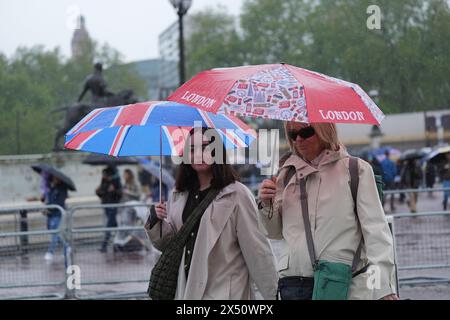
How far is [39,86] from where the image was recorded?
4988 centimetres

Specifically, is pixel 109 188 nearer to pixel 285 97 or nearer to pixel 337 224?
pixel 285 97

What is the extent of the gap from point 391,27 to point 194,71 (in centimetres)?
3529

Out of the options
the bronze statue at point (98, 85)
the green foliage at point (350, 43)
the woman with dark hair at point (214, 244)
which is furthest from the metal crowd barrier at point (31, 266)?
the bronze statue at point (98, 85)

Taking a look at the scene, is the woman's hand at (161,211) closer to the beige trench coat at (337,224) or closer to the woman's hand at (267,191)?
the woman's hand at (267,191)

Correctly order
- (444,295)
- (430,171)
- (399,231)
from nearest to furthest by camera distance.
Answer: (444,295) → (399,231) → (430,171)

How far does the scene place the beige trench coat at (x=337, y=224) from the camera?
3.89 metres

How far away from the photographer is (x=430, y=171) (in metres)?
24.4

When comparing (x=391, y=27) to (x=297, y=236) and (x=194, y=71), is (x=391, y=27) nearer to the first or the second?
(x=297, y=236)

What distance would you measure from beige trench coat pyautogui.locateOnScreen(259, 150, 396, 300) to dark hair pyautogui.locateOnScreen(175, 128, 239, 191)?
0.49m

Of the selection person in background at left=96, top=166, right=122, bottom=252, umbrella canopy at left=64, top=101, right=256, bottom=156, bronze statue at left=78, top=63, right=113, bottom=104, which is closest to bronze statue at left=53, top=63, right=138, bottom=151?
bronze statue at left=78, top=63, right=113, bottom=104

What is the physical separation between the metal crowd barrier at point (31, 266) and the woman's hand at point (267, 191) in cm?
558

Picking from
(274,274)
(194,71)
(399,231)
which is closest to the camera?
(274,274)

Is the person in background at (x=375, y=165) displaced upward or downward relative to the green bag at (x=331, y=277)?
upward
